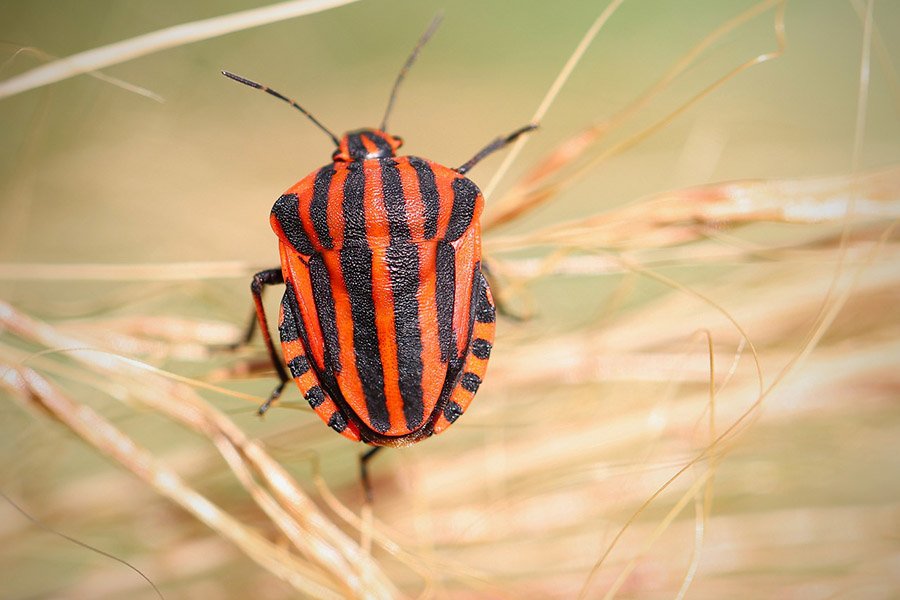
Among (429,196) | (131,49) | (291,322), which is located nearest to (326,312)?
(291,322)

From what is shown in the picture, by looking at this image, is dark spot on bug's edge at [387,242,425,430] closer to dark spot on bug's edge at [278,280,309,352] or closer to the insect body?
the insect body

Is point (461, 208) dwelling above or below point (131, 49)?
below

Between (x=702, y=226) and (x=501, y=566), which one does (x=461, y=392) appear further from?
(x=501, y=566)

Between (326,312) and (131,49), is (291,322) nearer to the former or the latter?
(326,312)

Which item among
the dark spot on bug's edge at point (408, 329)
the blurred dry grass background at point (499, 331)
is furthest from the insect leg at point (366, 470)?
the dark spot on bug's edge at point (408, 329)

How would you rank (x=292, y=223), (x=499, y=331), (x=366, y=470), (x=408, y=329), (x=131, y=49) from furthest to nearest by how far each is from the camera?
(x=499, y=331)
(x=366, y=470)
(x=292, y=223)
(x=408, y=329)
(x=131, y=49)

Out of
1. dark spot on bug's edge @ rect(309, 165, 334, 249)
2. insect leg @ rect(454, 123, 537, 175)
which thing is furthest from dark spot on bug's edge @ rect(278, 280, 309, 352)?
insect leg @ rect(454, 123, 537, 175)
